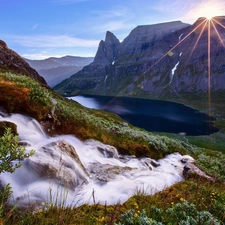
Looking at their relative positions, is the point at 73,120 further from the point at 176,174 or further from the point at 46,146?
the point at 176,174

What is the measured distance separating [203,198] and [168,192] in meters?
1.97

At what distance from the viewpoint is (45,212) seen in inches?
218

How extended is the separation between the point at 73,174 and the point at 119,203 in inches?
237

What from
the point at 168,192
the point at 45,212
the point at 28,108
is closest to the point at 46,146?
the point at 28,108

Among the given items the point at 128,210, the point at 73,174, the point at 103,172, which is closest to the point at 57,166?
the point at 73,174

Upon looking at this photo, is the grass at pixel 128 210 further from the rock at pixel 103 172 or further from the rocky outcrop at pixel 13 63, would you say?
the rocky outcrop at pixel 13 63

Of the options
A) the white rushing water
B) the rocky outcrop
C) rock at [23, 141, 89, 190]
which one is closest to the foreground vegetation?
the white rushing water

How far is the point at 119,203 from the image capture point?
4.19 metres

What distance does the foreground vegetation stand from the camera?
17.6 feet

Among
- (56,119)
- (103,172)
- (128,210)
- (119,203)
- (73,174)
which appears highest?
(56,119)

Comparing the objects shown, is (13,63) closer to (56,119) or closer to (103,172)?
(56,119)

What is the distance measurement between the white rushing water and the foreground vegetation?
20.2 inches

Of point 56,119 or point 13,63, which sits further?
point 13,63

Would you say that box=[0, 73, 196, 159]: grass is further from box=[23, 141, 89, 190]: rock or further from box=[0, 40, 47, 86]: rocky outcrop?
box=[0, 40, 47, 86]: rocky outcrop
